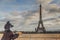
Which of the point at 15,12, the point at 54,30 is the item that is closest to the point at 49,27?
the point at 54,30

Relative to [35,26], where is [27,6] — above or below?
above

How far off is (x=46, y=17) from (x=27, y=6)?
71 cm

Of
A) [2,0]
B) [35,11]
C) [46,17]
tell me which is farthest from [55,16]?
[2,0]

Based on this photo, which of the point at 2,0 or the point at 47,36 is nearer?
the point at 47,36

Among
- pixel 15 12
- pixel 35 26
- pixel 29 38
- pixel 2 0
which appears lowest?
pixel 29 38

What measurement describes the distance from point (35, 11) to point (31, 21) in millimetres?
348

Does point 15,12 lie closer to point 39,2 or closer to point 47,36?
point 39,2

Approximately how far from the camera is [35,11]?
20.2ft

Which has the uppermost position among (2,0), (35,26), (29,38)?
(2,0)

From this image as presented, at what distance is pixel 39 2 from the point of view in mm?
6098

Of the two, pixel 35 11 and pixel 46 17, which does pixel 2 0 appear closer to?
pixel 35 11

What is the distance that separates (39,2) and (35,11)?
32 centimetres

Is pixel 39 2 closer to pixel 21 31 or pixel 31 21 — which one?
pixel 31 21

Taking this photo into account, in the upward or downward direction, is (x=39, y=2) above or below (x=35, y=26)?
above
